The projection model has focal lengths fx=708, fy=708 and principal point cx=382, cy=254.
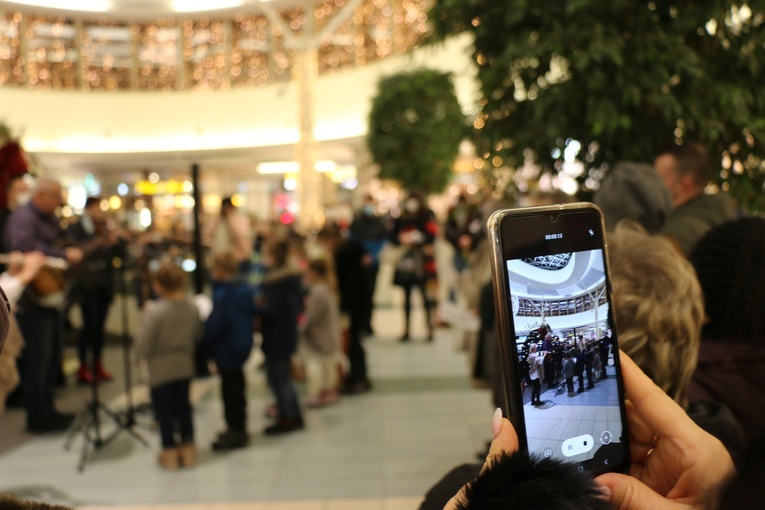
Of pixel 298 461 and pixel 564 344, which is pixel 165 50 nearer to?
pixel 298 461

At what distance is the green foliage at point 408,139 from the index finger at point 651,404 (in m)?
11.6

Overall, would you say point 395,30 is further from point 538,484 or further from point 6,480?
point 538,484

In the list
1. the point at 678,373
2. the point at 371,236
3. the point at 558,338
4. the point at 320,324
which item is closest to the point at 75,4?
the point at 371,236

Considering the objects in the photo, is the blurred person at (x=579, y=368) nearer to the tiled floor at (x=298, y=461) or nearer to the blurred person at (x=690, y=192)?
the blurred person at (x=690, y=192)

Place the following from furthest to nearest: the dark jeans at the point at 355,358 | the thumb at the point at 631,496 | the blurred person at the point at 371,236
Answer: the blurred person at the point at 371,236
the dark jeans at the point at 355,358
the thumb at the point at 631,496

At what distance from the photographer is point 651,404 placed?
1.05 meters

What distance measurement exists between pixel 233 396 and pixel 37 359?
1.61m

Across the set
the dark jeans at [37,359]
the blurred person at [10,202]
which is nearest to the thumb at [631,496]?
the dark jeans at [37,359]

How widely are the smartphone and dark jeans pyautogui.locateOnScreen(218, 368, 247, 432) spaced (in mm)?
A: 4324

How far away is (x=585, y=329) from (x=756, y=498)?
22.7 inches

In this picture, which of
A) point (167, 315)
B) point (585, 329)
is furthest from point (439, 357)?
point (585, 329)

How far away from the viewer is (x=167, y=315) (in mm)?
4797

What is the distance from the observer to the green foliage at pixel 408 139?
12820 millimetres

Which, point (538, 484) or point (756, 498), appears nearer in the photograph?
point (756, 498)
